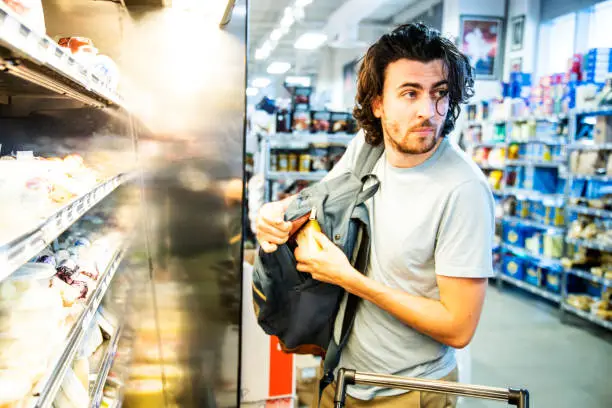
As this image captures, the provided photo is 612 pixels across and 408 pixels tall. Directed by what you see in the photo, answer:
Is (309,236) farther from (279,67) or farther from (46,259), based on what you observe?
(279,67)

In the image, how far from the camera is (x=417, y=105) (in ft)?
5.15

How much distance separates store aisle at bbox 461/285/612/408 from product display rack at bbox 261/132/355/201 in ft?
6.94

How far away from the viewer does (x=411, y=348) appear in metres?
1.60

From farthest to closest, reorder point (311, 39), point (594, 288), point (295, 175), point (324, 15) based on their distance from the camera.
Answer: point (324, 15)
point (311, 39)
point (594, 288)
point (295, 175)

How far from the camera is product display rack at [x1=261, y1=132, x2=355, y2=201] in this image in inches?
189

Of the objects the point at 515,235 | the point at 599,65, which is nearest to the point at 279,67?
the point at 515,235

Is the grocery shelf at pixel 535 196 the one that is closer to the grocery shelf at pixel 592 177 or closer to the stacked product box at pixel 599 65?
the grocery shelf at pixel 592 177

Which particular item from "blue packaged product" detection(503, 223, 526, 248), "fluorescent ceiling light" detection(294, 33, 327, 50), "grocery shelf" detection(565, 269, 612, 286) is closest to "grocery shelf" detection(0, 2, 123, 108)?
"grocery shelf" detection(565, 269, 612, 286)

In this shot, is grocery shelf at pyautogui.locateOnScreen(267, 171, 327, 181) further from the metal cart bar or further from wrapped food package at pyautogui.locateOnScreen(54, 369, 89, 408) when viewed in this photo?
the metal cart bar

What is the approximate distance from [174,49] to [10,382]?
2.02m

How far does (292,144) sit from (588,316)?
10.8 feet

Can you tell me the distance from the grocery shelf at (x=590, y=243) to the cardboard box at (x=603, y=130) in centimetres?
97

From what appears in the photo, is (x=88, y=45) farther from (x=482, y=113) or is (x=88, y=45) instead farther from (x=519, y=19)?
(x=519, y=19)

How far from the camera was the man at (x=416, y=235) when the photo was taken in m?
1.48
